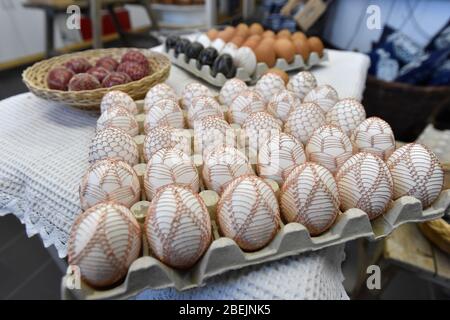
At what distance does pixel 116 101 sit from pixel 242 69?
1.34 feet

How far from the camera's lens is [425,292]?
1178 mm

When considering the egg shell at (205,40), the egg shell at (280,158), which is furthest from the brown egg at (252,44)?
the egg shell at (280,158)

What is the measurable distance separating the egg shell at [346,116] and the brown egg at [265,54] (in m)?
0.44

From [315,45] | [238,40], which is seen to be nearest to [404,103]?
[315,45]

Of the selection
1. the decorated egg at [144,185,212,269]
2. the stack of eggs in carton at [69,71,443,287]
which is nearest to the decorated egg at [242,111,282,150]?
the stack of eggs in carton at [69,71,443,287]

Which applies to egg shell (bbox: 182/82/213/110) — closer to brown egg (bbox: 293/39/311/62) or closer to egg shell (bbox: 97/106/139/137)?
egg shell (bbox: 97/106/139/137)

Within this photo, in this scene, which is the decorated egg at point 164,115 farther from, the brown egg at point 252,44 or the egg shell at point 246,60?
the brown egg at point 252,44

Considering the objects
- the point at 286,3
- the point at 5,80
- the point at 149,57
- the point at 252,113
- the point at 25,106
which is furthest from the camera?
the point at 5,80

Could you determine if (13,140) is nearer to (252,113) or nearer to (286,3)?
(252,113)

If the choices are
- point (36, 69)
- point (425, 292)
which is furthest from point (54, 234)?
point (425, 292)

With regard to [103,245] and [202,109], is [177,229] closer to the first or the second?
[103,245]

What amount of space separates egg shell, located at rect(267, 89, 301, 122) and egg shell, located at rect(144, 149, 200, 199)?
28 centimetres

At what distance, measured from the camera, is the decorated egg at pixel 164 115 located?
685 mm
